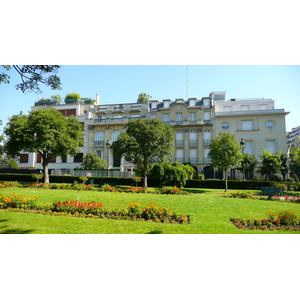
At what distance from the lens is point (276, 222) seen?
198 inches

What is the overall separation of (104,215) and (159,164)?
691cm

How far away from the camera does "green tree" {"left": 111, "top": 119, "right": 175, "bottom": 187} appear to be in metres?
12.0

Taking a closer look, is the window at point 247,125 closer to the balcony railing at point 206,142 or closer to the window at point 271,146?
the window at point 271,146

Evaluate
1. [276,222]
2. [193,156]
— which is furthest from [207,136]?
[276,222]

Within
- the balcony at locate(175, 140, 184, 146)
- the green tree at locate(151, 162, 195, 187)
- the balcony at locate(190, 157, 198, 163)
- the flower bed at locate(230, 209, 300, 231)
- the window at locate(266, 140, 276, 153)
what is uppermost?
the balcony at locate(175, 140, 184, 146)

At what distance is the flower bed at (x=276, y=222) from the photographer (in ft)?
16.1

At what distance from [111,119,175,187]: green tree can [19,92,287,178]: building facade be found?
9.38 m

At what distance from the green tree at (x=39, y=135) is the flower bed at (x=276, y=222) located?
7.63 metres

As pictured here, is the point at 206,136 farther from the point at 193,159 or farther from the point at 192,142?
the point at 193,159

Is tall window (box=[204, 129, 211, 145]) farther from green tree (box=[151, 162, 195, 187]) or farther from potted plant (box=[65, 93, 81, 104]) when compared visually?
potted plant (box=[65, 93, 81, 104])

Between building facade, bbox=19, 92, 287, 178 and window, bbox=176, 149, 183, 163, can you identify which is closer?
building facade, bbox=19, 92, 287, 178

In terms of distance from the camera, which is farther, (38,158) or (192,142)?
(192,142)

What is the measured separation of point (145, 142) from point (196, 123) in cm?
1241

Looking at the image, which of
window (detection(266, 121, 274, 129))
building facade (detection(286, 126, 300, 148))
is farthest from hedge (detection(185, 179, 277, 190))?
window (detection(266, 121, 274, 129))
